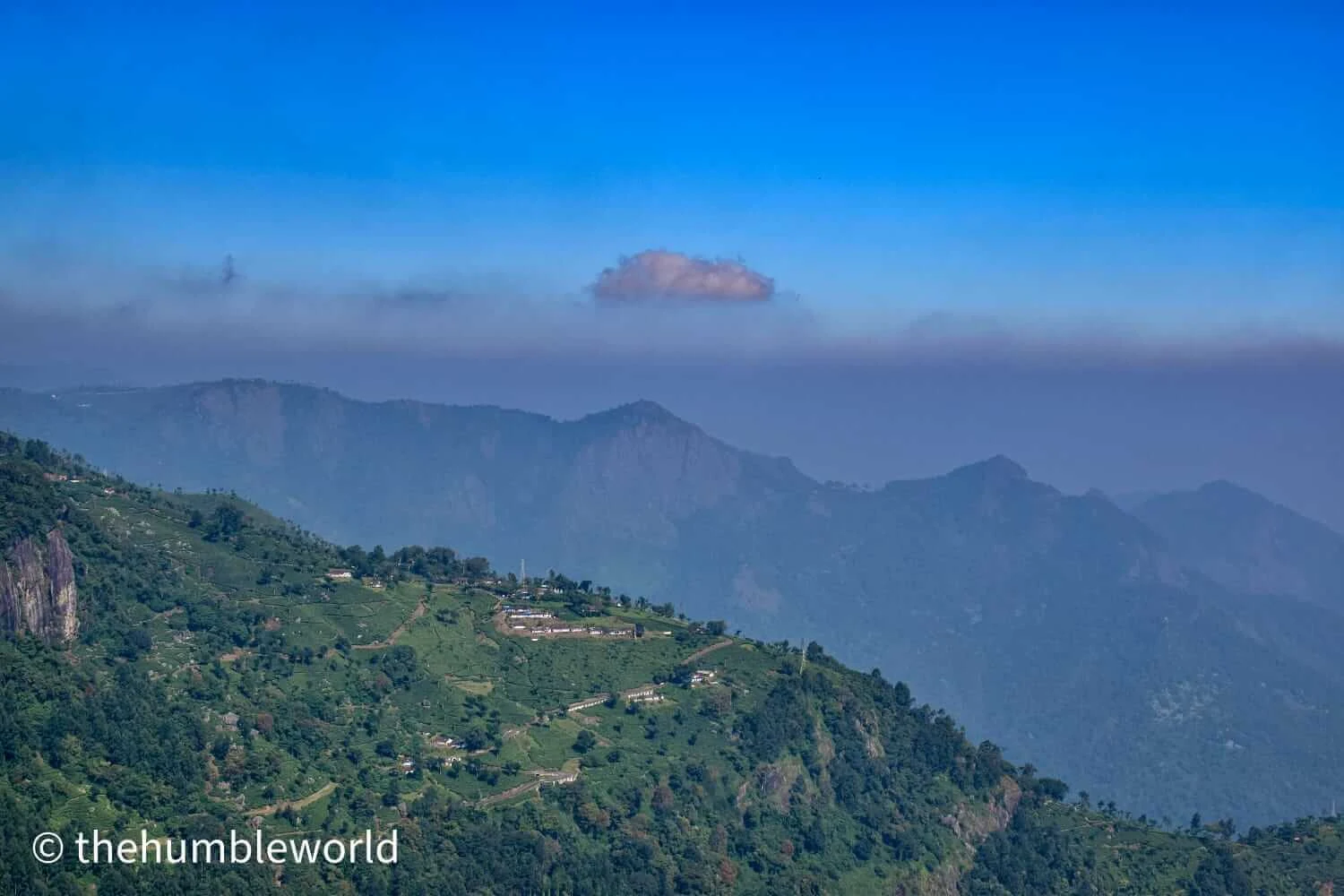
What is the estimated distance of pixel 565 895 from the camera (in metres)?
95.1

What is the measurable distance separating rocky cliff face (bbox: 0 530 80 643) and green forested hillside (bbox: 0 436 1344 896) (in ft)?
4.91

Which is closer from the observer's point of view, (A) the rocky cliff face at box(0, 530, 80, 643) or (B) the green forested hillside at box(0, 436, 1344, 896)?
(B) the green forested hillside at box(0, 436, 1344, 896)

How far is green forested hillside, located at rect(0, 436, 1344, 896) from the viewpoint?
89188 mm

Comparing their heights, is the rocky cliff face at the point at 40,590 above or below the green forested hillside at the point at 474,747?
above

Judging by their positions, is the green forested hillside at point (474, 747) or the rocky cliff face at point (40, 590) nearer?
the green forested hillside at point (474, 747)

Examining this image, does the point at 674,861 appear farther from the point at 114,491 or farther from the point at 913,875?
the point at 114,491

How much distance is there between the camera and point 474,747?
109250mm

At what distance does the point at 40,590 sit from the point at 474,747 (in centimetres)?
3368

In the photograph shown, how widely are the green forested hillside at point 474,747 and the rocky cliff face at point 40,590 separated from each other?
4.91 feet

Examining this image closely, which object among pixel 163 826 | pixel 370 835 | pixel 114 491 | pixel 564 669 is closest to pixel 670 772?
pixel 564 669

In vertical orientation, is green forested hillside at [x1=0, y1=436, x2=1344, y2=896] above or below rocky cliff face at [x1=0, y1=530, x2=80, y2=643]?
below

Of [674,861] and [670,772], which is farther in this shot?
[670,772]

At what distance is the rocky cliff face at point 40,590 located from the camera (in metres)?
97.0

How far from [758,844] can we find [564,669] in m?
25.7
